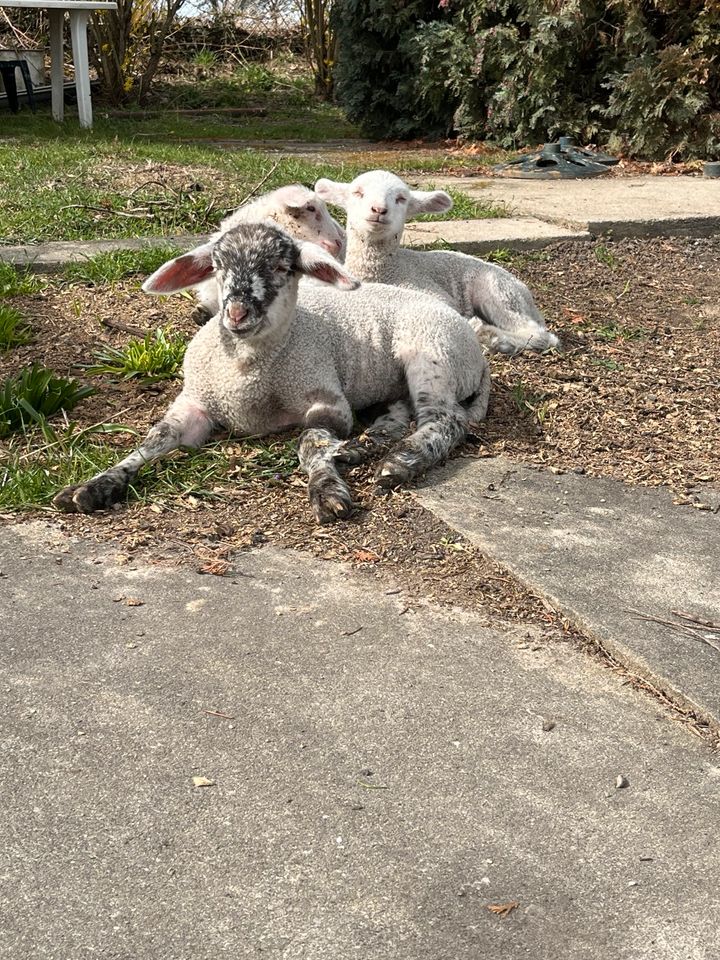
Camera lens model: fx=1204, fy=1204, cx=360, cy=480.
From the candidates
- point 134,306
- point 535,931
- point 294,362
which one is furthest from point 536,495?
point 134,306

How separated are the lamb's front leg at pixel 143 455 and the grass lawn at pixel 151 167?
318 centimetres

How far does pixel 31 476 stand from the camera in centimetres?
425

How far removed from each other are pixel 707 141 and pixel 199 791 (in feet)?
35.3

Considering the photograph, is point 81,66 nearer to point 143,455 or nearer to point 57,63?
point 57,63

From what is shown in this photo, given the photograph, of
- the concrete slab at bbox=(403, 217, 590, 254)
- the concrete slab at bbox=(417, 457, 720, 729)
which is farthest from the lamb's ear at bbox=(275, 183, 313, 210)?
the concrete slab at bbox=(417, 457, 720, 729)

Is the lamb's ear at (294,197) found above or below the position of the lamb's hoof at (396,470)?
above

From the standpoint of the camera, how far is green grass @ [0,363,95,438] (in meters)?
4.72

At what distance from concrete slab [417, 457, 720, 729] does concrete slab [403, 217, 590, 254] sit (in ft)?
10.3

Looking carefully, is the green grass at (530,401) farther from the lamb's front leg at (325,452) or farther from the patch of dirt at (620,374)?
the lamb's front leg at (325,452)

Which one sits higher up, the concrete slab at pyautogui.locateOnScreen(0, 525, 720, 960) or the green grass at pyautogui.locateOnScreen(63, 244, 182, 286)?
the green grass at pyautogui.locateOnScreen(63, 244, 182, 286)

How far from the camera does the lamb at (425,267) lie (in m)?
5.64

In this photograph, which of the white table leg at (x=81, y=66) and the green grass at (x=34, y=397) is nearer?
the green grass at (x=34, y=397)

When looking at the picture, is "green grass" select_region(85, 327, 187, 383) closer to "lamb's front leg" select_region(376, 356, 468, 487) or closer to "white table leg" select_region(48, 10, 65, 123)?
"lamb's front leg" select_region(376, 356, 468, 487)

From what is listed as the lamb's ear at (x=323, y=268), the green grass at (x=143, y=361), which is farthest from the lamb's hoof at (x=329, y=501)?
the green grass at (x=143, y=361)
